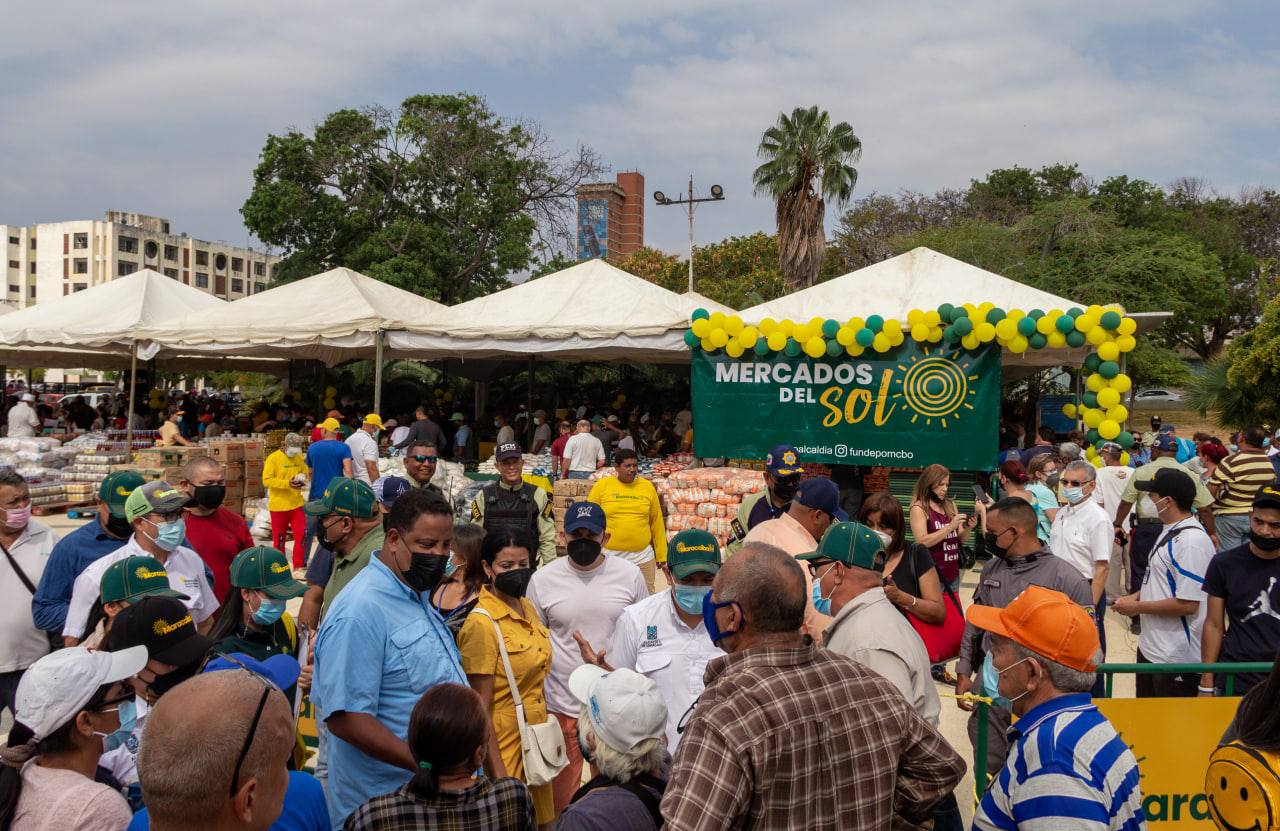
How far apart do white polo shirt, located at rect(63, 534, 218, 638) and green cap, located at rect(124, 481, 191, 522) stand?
6.0 inches

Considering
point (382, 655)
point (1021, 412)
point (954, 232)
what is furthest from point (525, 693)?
point (954, 232)

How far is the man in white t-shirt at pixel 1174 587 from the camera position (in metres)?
4.73

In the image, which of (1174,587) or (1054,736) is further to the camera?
(1174,587)

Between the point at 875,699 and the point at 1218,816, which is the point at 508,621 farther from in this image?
the point at 1218,816

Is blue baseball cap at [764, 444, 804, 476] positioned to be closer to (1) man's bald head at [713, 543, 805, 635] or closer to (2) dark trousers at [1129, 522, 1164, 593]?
(1) man's bald head at [713, 543, 805, 635]

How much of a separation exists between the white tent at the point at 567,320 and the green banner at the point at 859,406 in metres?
1.30

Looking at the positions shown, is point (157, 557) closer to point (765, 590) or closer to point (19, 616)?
point (19, 616)

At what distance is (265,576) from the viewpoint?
157 inches

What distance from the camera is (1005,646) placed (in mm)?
2578

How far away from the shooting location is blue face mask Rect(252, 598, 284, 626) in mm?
3990

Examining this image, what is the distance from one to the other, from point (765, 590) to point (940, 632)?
2.92m

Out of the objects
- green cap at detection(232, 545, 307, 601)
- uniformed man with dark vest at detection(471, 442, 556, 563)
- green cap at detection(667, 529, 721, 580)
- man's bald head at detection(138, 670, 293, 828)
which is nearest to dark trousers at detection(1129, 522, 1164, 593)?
uniformed man with dark vest at detection(471, 442, 556, 563)

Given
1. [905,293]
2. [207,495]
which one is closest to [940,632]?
[207,495]

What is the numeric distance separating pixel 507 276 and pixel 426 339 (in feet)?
64.2
